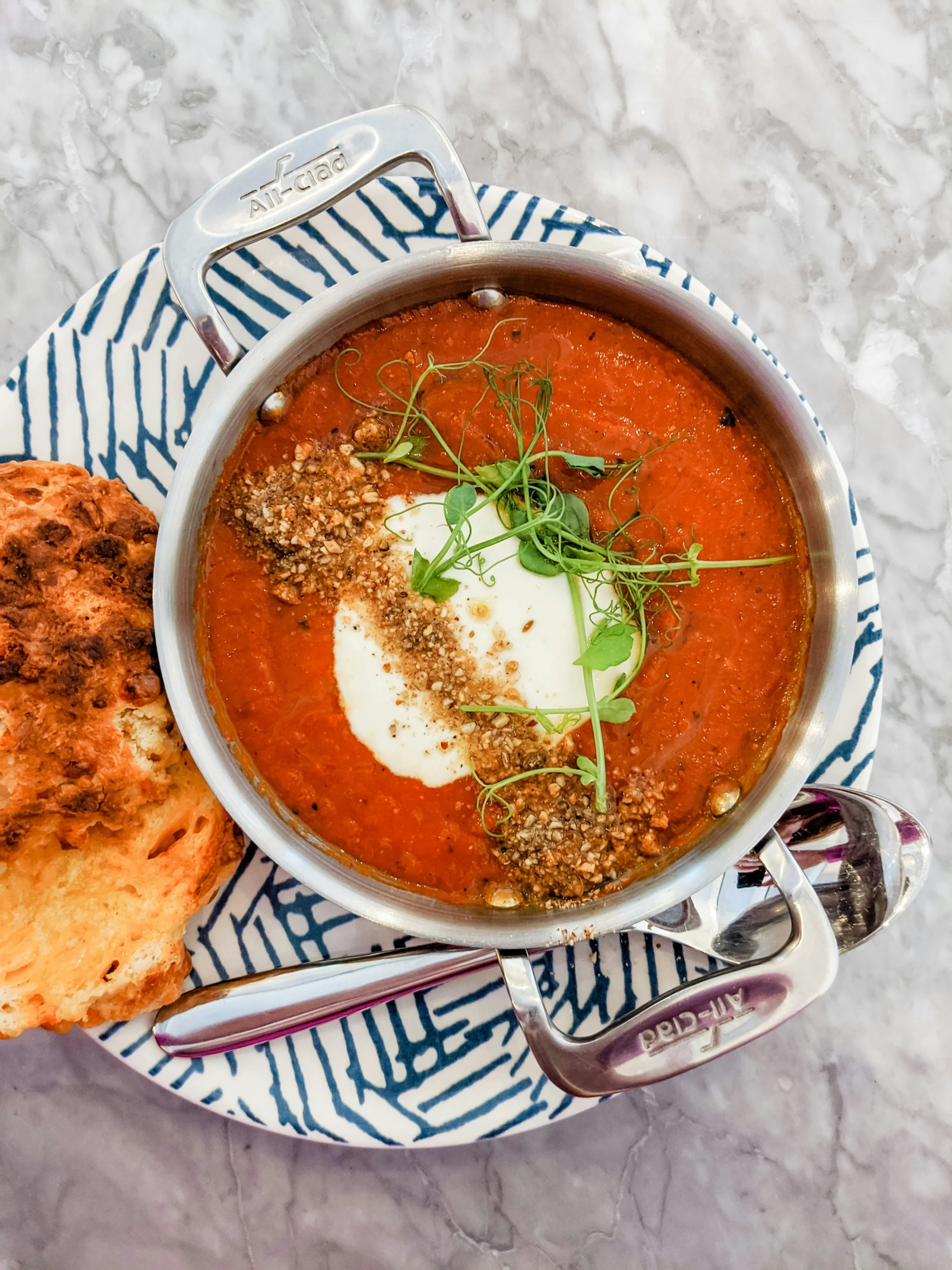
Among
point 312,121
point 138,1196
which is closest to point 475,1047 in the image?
point 138,1196

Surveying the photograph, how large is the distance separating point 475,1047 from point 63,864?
100 centimetres

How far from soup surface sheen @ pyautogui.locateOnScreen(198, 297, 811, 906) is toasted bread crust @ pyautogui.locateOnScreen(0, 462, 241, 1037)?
0.52 feet

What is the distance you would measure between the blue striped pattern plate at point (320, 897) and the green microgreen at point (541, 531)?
0.32 m

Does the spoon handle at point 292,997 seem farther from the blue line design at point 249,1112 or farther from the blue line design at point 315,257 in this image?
the blue line design at point 315,257

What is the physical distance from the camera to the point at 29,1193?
2.35 metres

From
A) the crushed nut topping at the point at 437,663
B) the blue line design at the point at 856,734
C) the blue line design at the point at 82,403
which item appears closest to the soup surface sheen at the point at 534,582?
the crushed nut topping at the point at 437,663

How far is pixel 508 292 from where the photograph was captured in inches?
70.1

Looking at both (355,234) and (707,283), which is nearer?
(355,234)

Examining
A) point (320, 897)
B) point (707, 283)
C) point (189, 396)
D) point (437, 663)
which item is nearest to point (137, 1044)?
point (320, 897)

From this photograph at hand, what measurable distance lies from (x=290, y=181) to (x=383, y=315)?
301 mm

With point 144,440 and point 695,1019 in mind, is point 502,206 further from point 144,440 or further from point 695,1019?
point 695,1019

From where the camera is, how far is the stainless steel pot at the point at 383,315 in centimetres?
164

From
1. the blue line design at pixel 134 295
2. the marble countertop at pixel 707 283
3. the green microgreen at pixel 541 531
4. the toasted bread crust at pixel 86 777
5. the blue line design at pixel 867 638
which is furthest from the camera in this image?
the marble countertop at pixel 707 283

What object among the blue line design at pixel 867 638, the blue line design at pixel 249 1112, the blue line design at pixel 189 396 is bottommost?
the blue line design at pixel 249 1112
